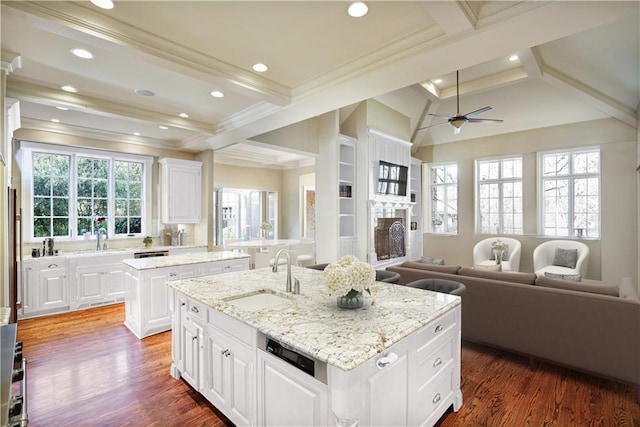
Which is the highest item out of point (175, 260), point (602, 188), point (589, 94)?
point (589, 94)

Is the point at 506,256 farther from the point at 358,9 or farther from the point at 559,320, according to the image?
the point at 358,9

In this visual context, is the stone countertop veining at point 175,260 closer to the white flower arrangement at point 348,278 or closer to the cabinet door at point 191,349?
the cabinet door at point 191,349

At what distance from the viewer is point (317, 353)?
1374mm

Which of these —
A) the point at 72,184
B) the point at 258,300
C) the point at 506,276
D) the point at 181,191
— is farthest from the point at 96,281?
the point at 506,276

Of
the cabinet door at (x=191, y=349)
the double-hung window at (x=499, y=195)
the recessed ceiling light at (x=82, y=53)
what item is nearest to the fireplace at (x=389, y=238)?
the double-hung window at (x=499, y=195)

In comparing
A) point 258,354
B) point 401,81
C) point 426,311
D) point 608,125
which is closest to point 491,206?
point 608,125

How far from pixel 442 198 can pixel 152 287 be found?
7.05 meters

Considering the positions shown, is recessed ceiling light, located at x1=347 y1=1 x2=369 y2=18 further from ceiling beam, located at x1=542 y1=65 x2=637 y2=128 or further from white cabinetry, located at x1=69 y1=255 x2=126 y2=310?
white cabinetry, located at x1=69 y1=255 x2=126 y2=310

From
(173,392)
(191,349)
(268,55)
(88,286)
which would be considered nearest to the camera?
(191,349)

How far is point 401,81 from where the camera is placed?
309cm

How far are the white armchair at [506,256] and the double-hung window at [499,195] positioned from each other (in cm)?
39

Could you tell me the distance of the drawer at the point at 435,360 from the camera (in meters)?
1.86

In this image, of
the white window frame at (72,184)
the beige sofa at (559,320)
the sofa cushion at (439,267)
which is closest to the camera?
the beige sofa at (559,320)

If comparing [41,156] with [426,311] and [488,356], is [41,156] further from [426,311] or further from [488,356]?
[488,356]
